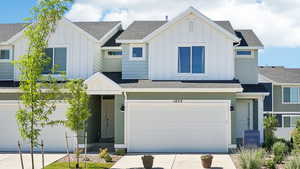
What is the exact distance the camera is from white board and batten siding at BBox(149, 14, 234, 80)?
22.5 meters

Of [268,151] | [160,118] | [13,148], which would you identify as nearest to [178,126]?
[160,118]

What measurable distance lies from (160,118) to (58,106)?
197 inches

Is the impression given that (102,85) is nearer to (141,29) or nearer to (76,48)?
(76,48)

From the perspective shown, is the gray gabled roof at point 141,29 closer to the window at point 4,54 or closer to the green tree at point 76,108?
the window at point 4,54

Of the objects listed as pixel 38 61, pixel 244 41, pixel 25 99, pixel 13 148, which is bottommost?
pixel 13 148

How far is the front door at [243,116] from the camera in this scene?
23609 millimetres

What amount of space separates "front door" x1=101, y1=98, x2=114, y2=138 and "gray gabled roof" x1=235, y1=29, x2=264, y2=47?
7.88m

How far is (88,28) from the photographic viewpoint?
25828mm

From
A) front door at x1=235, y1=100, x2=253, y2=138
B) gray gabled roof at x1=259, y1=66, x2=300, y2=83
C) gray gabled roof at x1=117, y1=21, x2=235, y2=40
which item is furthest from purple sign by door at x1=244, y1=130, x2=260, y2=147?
gray gabled roof at x1=259, y1=66, x2=300, y2=83

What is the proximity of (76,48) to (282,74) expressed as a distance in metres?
23.1

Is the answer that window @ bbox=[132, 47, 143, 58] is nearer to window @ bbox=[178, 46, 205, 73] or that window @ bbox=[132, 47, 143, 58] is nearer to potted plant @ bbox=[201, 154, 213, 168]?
window @ bbox=[178, 46, 205, 73]

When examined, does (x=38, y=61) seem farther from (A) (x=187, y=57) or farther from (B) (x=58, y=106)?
(A) (x=187, y=57)

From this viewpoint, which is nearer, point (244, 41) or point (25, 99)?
point (25, 99)

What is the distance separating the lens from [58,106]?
21797mm
